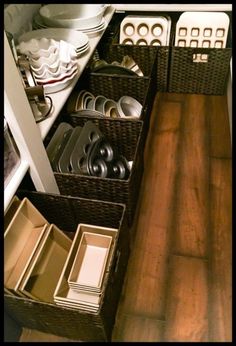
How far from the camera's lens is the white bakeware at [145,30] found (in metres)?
1.83

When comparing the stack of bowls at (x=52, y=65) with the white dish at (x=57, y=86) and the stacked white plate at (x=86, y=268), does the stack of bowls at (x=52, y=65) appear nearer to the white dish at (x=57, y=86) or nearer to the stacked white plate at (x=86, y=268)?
the white dish at (x=57, y=86)

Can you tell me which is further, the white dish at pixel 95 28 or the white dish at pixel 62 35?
the white dish at pixel 95 28

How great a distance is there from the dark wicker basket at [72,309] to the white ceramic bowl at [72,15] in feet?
3.16

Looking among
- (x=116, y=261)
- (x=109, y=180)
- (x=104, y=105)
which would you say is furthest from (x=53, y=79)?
(x=116, y=261)

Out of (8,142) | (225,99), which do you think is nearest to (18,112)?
(8,142)

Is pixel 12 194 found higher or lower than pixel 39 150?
lower

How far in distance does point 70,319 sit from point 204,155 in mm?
1102

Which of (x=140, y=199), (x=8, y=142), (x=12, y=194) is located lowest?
(x=12, y=194)

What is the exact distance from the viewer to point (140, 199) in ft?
4.75

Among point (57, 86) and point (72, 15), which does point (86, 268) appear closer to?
point (57, 86)

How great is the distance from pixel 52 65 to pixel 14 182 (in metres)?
0.52

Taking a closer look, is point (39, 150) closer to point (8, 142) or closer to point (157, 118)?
point (8, 142)

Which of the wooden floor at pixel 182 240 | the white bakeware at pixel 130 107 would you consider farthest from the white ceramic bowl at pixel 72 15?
the wooden floor at pixel 182 240

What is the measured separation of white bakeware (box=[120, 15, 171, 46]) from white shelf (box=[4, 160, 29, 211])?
132 cm
